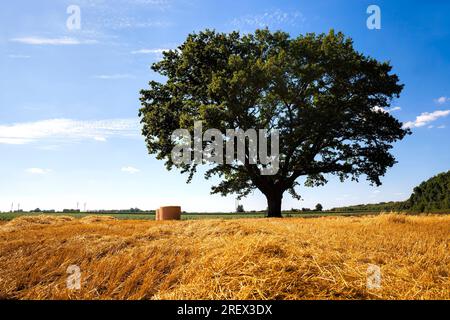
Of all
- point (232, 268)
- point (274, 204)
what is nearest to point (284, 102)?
point (274, 204)

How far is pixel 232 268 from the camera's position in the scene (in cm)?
464

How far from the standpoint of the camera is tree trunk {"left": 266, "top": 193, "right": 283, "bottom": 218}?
25828 millimetres

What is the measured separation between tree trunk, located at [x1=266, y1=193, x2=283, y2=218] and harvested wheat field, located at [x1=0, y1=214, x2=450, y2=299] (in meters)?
17.9

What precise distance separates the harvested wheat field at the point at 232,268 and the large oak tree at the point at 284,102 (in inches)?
629

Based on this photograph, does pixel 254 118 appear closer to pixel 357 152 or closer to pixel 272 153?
pixel 272 153

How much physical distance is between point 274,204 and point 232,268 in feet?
71.2

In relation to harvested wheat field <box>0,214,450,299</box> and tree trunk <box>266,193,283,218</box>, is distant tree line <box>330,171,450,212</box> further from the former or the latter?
harvested wheat field <box>0,214,450,299</box>

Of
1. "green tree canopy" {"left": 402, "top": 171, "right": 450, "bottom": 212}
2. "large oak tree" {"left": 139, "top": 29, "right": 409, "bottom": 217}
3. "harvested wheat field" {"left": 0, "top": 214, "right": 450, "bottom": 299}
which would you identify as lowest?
"harvested wheat field" {"left": 0, "top": 214, "right": 450, "bottom": 299}

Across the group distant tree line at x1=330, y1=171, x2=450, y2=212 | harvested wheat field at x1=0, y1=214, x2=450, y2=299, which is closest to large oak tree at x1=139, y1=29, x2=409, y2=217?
distant tree line at x1=330, y1=171, x2=450, y2=212

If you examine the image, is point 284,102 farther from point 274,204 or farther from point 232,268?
point 232,268

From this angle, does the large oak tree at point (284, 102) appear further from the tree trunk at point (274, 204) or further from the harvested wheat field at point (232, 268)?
the harvested wheat field at point (232, 268)
